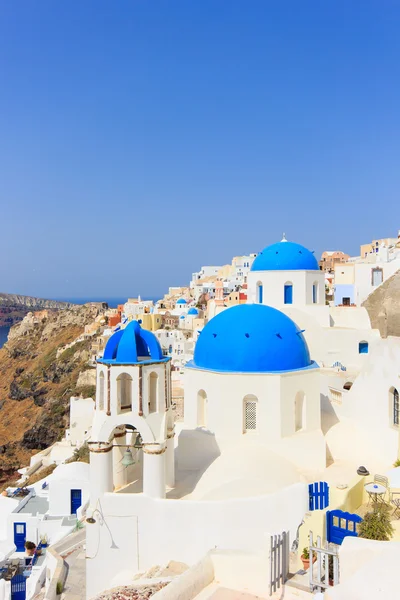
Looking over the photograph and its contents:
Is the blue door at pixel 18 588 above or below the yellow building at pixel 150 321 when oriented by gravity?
below

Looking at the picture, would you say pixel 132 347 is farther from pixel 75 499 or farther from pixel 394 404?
pixel 75 499

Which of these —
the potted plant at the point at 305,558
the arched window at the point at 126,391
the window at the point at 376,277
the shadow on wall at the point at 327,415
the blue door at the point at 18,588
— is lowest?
the blue door at the point at 18,588

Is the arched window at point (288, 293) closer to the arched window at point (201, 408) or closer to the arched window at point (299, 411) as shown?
the arched window at point (299, 411)

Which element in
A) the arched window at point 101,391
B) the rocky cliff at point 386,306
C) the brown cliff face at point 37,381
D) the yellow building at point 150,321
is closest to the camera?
the arched window at point 101,391

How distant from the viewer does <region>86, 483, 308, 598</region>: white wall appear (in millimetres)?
8992

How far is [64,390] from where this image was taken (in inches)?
1748

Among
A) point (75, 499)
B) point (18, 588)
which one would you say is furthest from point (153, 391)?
point (75, 499)

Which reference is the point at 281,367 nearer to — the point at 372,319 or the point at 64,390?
the point at 372,319

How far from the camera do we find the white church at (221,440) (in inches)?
359

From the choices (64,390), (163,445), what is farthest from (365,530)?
(64,390)

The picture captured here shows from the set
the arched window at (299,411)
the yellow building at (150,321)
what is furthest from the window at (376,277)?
the yellow building at (150,321)

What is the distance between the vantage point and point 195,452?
11156 millimetres

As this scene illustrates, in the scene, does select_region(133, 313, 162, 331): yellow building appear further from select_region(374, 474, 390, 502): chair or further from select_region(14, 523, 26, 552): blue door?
select_region(374, 474, 390, 502): chair

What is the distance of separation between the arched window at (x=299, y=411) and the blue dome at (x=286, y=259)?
9.10 metres
